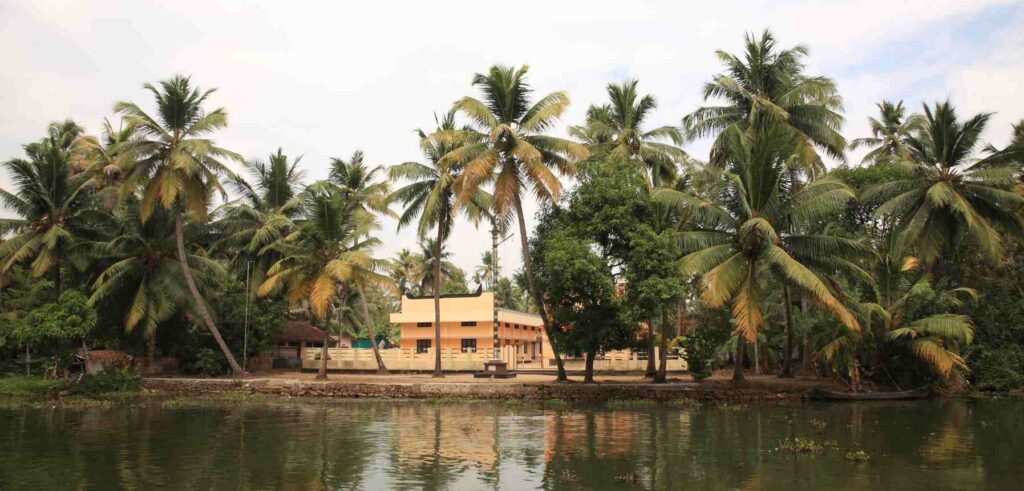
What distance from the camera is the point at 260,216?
3653 cm

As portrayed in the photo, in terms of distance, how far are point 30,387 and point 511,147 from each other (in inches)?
823

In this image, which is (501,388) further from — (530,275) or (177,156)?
(177,156)

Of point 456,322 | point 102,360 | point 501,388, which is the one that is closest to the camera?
point 501,388

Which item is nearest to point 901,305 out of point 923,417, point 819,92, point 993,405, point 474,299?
point 993,405

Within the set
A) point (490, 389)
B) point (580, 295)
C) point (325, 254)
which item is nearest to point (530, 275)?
point (580, 295)

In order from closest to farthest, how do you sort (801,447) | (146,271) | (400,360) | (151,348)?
(801,447)
(146,271)
(151,348)
(400,360)

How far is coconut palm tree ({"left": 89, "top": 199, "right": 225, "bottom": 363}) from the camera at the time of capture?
1250 inches

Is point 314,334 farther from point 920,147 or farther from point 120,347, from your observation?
point 920,147

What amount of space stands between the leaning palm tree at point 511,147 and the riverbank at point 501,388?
6.59 feet

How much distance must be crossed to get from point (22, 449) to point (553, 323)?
1654 centimetres

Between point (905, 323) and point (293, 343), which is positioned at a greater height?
point (905, 323)

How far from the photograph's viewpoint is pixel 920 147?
1152 inches

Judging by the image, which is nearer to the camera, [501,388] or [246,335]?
[501,388]

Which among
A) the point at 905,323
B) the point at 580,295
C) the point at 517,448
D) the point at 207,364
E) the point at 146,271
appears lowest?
the point at 517,448
